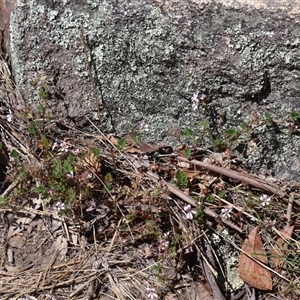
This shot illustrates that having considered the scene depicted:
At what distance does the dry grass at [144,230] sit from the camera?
2.60 m

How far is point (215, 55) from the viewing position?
8.46 ft

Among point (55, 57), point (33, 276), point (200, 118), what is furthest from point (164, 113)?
point (33, 276)

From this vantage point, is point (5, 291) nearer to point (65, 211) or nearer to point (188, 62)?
point (65, 211)

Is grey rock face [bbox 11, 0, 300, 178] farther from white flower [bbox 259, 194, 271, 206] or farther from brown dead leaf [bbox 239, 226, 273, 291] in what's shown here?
brown dead leaf [bbox 239, 226, 273, 291]

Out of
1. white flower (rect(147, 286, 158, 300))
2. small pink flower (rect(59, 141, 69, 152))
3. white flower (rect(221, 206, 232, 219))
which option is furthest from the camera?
small pink flower (rect(59, 141, 69, 152))

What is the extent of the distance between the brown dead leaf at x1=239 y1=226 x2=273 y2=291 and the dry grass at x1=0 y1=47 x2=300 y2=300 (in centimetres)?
3

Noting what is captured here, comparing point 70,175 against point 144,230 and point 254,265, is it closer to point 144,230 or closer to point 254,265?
point 144,230

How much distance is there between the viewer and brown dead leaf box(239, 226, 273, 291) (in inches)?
102

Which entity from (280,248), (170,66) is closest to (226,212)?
(280,248)

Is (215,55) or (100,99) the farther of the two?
(100,99)

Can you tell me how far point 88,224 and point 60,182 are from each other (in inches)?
9.1

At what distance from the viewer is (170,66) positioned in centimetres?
266

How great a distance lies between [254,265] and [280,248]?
0.45 ft

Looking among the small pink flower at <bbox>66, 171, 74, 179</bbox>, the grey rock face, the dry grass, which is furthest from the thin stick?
the small pink flower at <bbox>66, 171, 74, 179</bbox>
